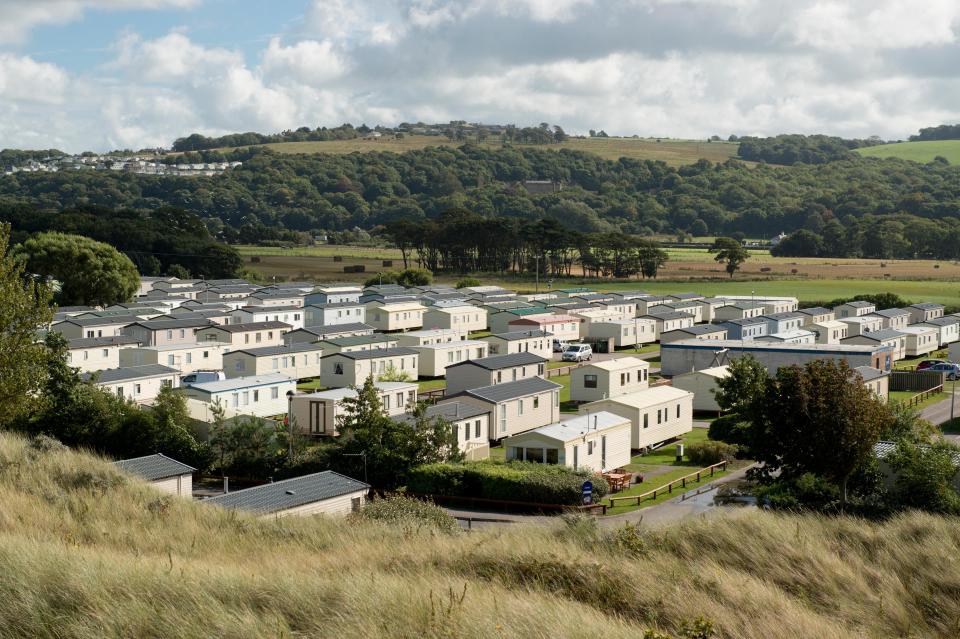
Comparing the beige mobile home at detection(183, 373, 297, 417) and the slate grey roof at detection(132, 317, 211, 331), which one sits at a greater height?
the slate grey roof at detection(132, 317, 211, 331)

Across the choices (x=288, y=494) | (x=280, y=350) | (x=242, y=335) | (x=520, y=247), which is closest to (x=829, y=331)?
(x=280, y=350)

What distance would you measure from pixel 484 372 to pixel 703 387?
803 cm

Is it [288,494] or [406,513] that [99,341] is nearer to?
[288,494]

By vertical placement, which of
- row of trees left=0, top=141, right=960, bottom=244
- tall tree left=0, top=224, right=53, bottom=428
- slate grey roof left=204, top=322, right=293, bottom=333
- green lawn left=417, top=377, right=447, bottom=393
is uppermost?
row of trees left=0, top=141, right=960, bottom=244

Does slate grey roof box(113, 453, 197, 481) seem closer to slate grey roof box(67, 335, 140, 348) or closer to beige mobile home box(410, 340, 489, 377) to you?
slate grey roof box(67, 335, 140, 348)

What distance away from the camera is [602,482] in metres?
24.8

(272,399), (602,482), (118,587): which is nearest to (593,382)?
(272,399)

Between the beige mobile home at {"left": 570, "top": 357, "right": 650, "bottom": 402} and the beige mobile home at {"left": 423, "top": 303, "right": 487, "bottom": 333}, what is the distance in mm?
21222

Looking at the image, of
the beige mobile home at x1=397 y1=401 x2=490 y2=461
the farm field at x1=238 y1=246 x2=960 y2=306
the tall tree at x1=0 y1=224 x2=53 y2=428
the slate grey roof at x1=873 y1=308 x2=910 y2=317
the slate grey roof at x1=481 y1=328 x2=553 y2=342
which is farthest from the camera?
the farm field at x1=238 y1=246 x2=960 y2=306

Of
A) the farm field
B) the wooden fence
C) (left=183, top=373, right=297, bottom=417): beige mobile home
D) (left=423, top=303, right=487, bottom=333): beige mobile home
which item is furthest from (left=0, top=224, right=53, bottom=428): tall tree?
the farm field

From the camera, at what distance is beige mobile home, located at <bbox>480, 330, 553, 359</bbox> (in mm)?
49031

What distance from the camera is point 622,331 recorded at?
56344 mm

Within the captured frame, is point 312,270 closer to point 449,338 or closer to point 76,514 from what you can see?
point 449,338

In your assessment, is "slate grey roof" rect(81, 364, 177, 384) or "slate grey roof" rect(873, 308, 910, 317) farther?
"slate grey roof" rect(873, 308, 910, 317)
